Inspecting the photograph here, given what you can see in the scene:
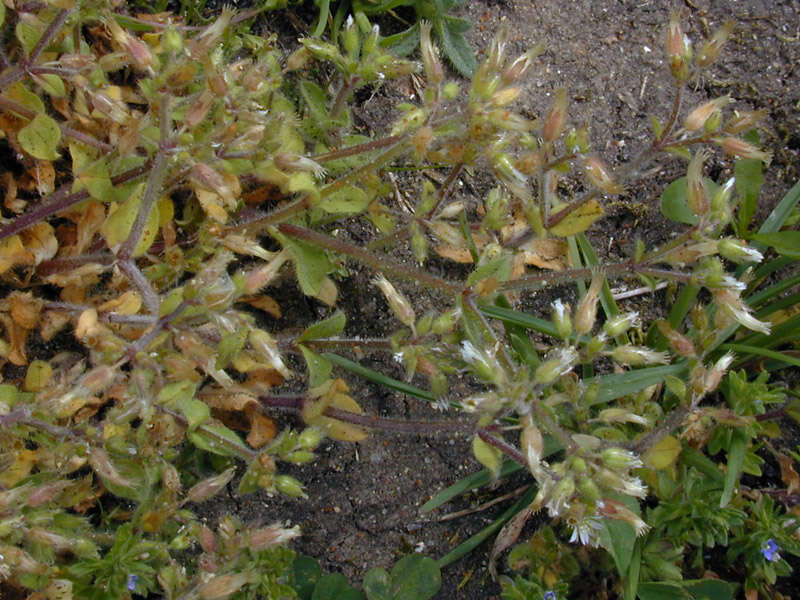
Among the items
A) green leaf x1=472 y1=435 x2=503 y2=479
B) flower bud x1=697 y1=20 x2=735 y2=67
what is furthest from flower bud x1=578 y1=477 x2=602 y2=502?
flower bud x1=697 y1=20 x2=735 y2=67

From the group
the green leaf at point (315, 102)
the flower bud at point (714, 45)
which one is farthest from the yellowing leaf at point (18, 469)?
the flower bud at point (714, 45)

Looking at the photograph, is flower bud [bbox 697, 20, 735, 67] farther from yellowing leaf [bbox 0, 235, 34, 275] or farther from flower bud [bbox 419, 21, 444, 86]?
yellowing leaf [bbox 0, 235, 34, 275]

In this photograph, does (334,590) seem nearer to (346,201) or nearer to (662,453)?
(662,453)

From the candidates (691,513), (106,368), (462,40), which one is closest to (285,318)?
(106,368)

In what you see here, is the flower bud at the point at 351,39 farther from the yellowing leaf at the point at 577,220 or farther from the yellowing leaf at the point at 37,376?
the yellowing leaf at the point at 37,376

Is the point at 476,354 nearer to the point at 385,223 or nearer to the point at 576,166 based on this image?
the point at 385,223
